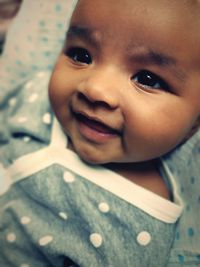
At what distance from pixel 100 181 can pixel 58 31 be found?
0.47 meters

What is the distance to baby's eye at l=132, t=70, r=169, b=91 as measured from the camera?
672 mm

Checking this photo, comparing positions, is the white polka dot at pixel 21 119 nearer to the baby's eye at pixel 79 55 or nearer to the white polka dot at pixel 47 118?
the white polka dot at pixel 47 118

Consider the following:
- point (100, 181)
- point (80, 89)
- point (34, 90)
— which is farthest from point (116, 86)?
point (34, 90)

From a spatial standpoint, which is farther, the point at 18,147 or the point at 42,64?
the point at 42,64

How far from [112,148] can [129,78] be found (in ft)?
0.48

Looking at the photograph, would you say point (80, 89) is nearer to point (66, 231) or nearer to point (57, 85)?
point (57, 85)

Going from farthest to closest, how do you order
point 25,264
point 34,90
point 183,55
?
1. point 34,90
2. point 25,264
3. point 183,55

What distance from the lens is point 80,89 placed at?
67cm

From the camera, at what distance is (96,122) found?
0.71 meters

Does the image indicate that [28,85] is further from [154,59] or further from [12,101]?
[154,59]

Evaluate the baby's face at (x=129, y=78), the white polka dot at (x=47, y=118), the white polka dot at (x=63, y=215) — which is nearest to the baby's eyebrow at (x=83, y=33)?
the baby's face at (x=129, y=78)

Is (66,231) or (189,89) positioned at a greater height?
(189,89)

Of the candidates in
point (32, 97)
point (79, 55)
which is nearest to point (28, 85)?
point (32, 97)

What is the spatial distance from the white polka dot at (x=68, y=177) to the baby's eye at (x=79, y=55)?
0.82 ft
